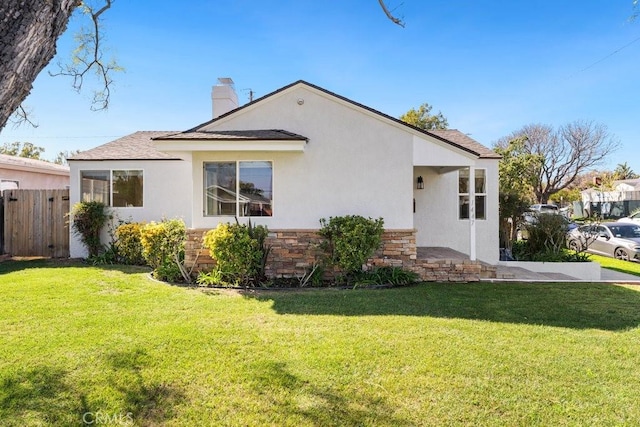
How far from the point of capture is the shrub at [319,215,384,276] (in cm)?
827

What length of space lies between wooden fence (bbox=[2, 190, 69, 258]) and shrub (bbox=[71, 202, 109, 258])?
3.56 ft

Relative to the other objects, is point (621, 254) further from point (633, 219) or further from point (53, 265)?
point (53, 265)

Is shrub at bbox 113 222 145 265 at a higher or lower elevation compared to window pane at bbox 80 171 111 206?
lower

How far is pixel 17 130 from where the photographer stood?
20.7 feet

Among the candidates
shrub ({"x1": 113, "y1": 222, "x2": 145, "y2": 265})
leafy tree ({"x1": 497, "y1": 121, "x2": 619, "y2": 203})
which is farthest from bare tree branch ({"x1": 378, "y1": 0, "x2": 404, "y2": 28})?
leafy tree ({"x1": 497, "y1": 121, "x2": 619, "y2": 203})

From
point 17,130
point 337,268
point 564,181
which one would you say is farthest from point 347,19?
point 564,181

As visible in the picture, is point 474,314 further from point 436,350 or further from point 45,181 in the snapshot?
point 45,181

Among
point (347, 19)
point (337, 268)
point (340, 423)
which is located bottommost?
point (340, 423)

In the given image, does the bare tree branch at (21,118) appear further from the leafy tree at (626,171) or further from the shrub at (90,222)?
the leafy tree at (626,171)

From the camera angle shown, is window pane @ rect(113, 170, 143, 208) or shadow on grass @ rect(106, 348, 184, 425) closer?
shadow on grass @ rect(106, 348, 184, 425)

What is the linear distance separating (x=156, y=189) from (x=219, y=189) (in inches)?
165

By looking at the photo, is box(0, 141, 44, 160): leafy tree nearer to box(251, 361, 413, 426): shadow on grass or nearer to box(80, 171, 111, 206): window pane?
box(80, 171, 111, 206): window pane

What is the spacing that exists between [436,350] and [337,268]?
4.51 meters

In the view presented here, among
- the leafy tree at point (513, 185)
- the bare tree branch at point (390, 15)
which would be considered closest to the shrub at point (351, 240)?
the bare tree branch at point (390, 15)
